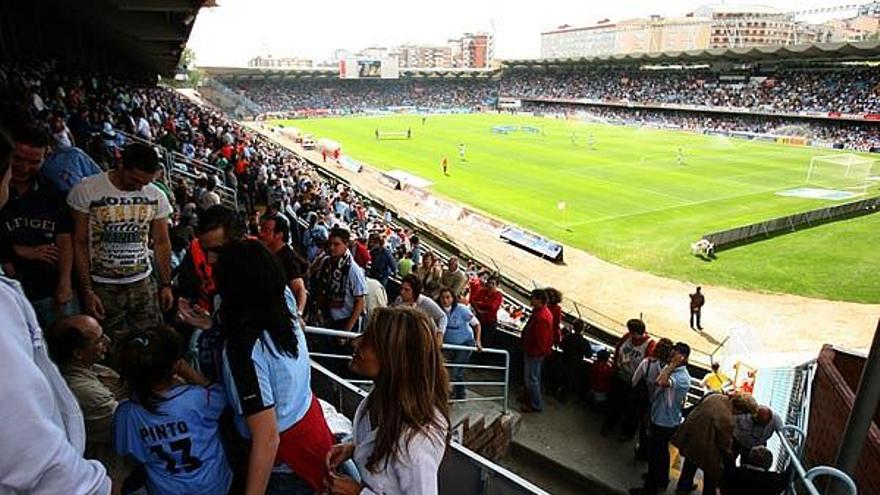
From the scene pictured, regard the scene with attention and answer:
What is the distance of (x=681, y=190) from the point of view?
3284 cm

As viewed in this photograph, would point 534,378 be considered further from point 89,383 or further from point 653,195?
point 653,195

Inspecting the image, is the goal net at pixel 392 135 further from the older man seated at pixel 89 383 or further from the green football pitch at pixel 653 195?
the older man seated at pixel 89 383

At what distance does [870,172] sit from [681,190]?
50.9ft

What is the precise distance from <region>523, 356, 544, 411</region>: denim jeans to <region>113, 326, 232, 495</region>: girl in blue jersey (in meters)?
5.16

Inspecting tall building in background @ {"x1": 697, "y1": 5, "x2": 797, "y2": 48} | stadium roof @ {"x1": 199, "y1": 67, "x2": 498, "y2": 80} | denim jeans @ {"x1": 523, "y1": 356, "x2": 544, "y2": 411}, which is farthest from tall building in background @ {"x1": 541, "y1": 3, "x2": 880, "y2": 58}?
denim jeans @ {"x1": 523, "y1": 356, "x2": 544, "y2": 411}

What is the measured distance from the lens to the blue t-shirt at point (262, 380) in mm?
2205

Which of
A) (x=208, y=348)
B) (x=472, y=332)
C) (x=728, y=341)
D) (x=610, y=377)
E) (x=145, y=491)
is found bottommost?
(x=728, y=341)

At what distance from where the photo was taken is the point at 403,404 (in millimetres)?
2176

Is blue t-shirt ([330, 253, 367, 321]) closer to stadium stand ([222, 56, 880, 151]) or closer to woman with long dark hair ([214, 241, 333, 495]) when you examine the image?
woman with long dark hair ([214, 241, 333, 495])

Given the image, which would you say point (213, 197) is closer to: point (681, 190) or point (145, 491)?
point (145, 491)

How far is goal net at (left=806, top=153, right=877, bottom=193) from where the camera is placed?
3462 centimetres

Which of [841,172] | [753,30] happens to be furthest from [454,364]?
[753,30]

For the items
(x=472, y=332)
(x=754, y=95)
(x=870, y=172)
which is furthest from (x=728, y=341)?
(x=754, y=95)

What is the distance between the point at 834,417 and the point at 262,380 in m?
6.98
